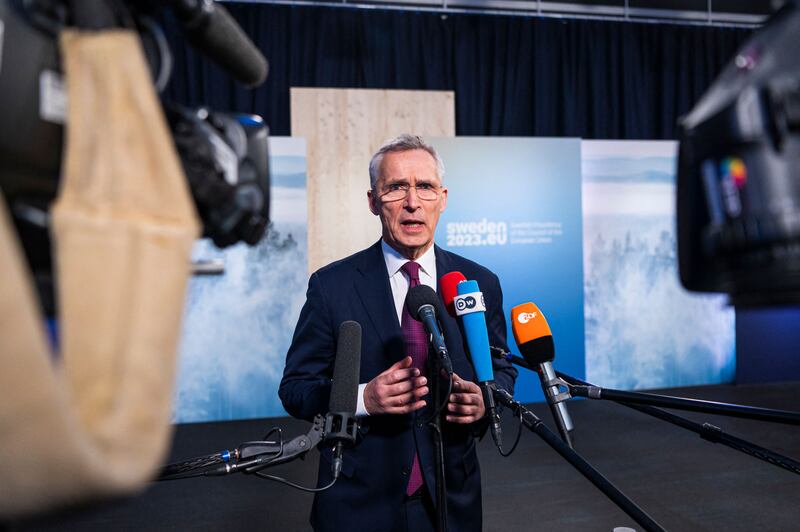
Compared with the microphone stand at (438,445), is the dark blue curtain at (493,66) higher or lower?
higher

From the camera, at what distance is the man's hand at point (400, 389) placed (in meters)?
1.21

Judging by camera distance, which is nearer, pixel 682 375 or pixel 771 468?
pixel 771 468

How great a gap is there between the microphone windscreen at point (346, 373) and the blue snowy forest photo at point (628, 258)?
403cm

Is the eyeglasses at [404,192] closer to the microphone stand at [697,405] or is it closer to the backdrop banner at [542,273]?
the microphone stand at [697,405]

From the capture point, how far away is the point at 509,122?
17.8ft

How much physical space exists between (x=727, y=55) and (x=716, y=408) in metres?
5.90

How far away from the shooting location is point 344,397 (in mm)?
1051

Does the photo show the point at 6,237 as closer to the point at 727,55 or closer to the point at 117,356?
the point at 117,356

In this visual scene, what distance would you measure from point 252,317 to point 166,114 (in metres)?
3.97

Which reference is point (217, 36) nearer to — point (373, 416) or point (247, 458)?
point (247, 458)

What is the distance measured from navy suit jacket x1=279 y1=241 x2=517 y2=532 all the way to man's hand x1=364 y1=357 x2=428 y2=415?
6.0 inches

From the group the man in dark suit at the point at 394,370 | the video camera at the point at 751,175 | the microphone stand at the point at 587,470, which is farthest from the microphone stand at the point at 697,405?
the video camera at the point at 751,175

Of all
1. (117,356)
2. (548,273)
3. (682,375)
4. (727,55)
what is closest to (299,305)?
(548,273)

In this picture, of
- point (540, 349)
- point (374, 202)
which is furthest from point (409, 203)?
point (540, 349)
